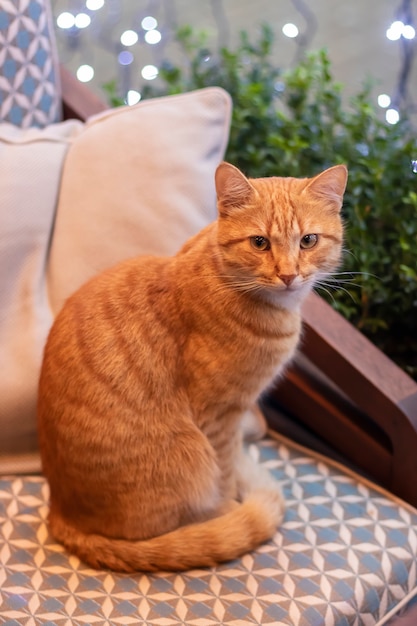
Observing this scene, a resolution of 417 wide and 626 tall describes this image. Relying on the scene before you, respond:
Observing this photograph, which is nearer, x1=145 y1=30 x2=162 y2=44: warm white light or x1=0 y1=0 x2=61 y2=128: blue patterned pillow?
x1=0 y1=0 x2=61 y2=128: blue patterned pillow

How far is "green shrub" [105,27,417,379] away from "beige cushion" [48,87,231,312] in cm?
30

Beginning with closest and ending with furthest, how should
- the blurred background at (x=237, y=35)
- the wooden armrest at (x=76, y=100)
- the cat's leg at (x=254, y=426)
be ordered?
the cat's leg at (x=254, y=426)
the wooden armrest at (x=76, y=100)
the blurred background at (x=237, y=35)

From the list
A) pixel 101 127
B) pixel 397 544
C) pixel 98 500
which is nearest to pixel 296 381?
pixel 397 544

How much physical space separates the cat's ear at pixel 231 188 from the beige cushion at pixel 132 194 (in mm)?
296

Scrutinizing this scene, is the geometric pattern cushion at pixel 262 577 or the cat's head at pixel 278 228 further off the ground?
the cat's head at pixel 278 228

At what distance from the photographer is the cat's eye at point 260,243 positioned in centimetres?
109

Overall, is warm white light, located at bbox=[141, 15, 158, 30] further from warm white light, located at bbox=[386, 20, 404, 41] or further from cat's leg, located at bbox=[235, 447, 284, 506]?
cat's leg, located at bbox=[235, 447, 284, 506]

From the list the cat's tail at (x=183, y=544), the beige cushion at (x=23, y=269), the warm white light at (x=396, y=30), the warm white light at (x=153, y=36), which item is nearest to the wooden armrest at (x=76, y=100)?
the beige cushion at (x=23, y=269)

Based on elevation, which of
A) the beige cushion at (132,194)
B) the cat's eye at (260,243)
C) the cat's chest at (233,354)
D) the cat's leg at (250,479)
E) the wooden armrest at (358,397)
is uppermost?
the cat's eye at (260,243)

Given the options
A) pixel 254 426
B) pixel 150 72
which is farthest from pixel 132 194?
pixel 150 72

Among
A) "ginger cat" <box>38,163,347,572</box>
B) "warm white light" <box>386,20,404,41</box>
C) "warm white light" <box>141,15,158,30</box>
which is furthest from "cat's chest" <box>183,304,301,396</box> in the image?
"warm white light" <box>141,15,158,30</box>

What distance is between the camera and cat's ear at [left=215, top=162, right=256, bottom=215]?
106 centimetres

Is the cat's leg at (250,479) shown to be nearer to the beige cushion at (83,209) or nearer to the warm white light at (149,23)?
the beige cushion at (83,209)

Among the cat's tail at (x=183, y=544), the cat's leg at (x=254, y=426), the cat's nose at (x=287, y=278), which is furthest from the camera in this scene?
the cat's leg at (x=254, y=426)
